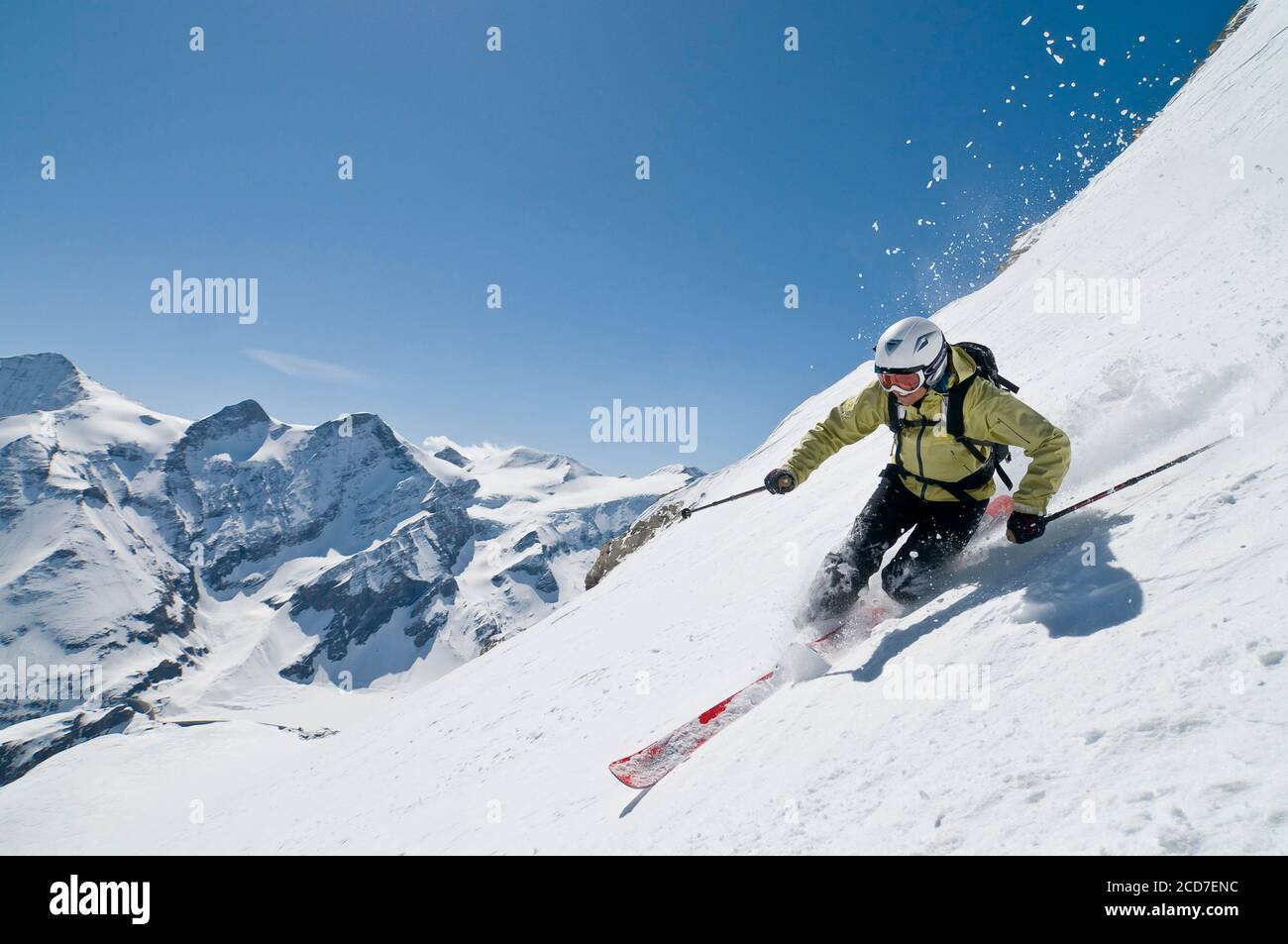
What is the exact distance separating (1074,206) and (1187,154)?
936cm

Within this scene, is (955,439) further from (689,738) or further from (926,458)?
(689,738)

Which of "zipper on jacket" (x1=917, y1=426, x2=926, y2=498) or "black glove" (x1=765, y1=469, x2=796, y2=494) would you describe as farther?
"black glove" (x1=765, y1=469, x2=796, y2=494)

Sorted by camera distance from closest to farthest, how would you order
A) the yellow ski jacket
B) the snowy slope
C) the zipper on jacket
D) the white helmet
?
the snowy slope, the yellow ski jacket, the white helmet, the zipper on jacket

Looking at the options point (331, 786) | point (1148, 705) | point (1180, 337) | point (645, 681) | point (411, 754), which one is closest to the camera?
point (1148, 705)

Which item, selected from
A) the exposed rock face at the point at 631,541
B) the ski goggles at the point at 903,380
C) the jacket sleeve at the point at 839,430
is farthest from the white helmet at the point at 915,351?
the exposed rock face at the point at 631,541

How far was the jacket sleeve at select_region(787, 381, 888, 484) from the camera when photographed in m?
6.34

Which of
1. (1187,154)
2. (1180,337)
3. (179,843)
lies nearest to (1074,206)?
(1187,154)

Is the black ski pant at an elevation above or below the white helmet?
below

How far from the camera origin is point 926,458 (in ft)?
19.1

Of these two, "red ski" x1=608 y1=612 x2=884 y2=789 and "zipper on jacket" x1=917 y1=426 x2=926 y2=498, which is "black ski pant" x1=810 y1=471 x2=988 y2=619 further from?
"red ski" x1=608 y1=612 x2=884 y2=789

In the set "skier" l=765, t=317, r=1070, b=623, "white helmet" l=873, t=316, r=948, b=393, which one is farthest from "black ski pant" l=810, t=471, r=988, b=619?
"white helmet" l=873, t=316, r=948, b=393

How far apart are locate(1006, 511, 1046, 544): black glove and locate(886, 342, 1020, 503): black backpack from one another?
0.64 meters

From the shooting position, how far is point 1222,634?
9.67 feet
